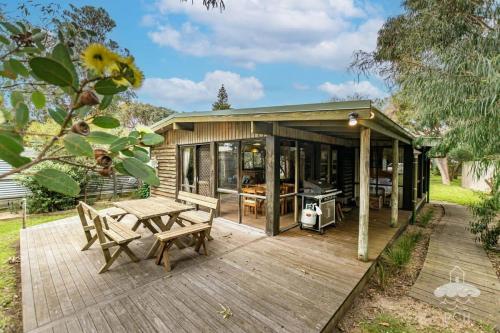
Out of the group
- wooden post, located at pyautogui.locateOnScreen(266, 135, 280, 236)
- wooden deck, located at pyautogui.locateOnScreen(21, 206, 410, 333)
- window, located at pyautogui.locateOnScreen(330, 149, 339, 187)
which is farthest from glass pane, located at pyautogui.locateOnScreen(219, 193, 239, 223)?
window, located at pyautogui.locateOnScreen(330, 149, 339, 187)

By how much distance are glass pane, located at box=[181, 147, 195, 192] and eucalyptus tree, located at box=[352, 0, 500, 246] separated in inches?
244

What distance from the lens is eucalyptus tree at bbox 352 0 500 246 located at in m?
4.00

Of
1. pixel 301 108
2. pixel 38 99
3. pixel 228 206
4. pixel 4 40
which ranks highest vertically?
pixel 301 108

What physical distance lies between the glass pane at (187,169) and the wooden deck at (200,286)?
2.71 metres

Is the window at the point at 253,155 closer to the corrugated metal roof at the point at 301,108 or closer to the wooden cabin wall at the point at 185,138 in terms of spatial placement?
the wooden cabin wall at the point at 185,138

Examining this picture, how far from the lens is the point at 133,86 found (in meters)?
0.49

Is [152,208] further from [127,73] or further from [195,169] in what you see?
[127,73]

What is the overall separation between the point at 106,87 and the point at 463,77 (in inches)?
258

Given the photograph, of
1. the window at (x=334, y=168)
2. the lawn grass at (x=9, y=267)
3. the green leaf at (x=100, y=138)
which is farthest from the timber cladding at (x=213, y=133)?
the green leaf at (x=100, y=138)

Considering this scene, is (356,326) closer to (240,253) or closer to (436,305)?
(436,305)

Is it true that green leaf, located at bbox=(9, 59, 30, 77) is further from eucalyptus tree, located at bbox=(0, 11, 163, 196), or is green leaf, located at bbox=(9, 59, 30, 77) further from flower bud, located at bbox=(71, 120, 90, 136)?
flower bud, located at bbox=(71, 120, 90, 136)

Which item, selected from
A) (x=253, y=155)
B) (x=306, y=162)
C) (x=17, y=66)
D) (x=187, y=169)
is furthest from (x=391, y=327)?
(x=187, y=169)

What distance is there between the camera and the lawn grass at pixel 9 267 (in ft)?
8.42

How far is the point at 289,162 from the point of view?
5789 mm
